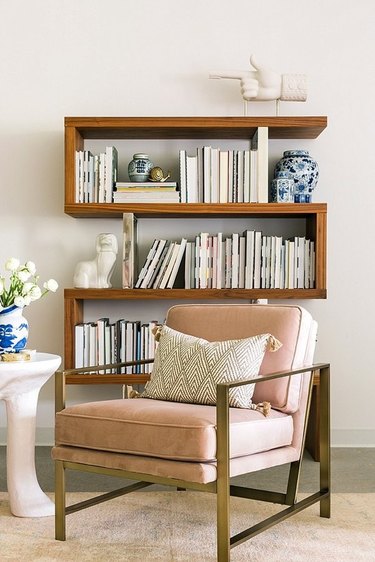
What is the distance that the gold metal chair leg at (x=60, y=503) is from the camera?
2723 mm

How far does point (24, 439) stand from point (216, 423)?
3.06 feet

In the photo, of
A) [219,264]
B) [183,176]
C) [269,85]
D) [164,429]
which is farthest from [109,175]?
[164,429]

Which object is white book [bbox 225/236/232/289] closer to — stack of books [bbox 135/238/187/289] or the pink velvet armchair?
stack of books [bbox 135/238/187/289]

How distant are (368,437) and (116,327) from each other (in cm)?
148

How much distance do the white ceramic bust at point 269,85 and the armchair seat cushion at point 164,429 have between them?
197 centimetres

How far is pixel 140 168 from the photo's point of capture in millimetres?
4191

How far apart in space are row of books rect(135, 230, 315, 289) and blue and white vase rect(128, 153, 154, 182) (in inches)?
13.7

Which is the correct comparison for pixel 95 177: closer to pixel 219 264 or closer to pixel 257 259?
pixel 219 264

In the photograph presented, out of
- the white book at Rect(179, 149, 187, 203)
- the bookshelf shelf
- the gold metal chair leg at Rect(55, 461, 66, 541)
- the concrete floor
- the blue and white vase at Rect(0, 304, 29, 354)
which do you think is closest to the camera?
the gold metal chair leg at Rect(55, 461, 66, 541)

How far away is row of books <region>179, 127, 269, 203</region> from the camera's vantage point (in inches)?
163

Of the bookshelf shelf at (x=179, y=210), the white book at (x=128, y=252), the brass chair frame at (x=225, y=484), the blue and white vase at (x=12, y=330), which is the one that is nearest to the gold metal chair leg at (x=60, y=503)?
the brass chair frame at (x=225, y=484)

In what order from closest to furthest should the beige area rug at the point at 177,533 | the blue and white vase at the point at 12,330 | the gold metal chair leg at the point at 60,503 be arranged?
the beige area rug at the point at 177,533 < the gold metal chair leg at the point at 60,503 < the blue and white vase at the point at 12,330

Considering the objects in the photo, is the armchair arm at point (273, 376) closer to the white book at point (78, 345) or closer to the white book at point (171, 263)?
the white book at point (171, 263)

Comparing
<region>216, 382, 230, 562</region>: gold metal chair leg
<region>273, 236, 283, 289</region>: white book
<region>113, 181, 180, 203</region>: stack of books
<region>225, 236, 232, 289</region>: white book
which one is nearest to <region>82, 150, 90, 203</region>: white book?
<region>113, 181, 180, 203</region>: stack of books
